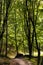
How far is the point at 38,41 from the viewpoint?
3096 millimetres

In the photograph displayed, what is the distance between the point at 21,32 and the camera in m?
3.14

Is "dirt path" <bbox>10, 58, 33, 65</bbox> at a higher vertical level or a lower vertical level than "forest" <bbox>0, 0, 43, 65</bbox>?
lower

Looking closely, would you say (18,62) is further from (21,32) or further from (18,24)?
(18,24)

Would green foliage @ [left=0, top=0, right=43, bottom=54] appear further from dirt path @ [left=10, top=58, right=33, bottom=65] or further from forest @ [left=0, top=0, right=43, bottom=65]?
dirt path @ [left=10, top=58, right=33, bottom=65]

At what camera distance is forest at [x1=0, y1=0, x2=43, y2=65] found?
3.08 m

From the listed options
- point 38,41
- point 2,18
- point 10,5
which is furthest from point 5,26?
point 38,41

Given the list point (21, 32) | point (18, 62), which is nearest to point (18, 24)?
point (21, 32)

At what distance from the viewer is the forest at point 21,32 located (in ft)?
10.1

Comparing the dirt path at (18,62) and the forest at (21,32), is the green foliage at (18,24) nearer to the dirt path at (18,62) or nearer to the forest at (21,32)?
the forest at (21,32)

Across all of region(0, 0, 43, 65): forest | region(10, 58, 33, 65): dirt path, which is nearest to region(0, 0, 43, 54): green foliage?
region(0, 0, 43, 65): forest

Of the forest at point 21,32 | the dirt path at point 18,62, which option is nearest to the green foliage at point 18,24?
the forest at point 21,32

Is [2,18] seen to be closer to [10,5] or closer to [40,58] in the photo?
[10,5]

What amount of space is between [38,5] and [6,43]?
0.87 meters

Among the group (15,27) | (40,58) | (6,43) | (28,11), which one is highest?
(28,11)
